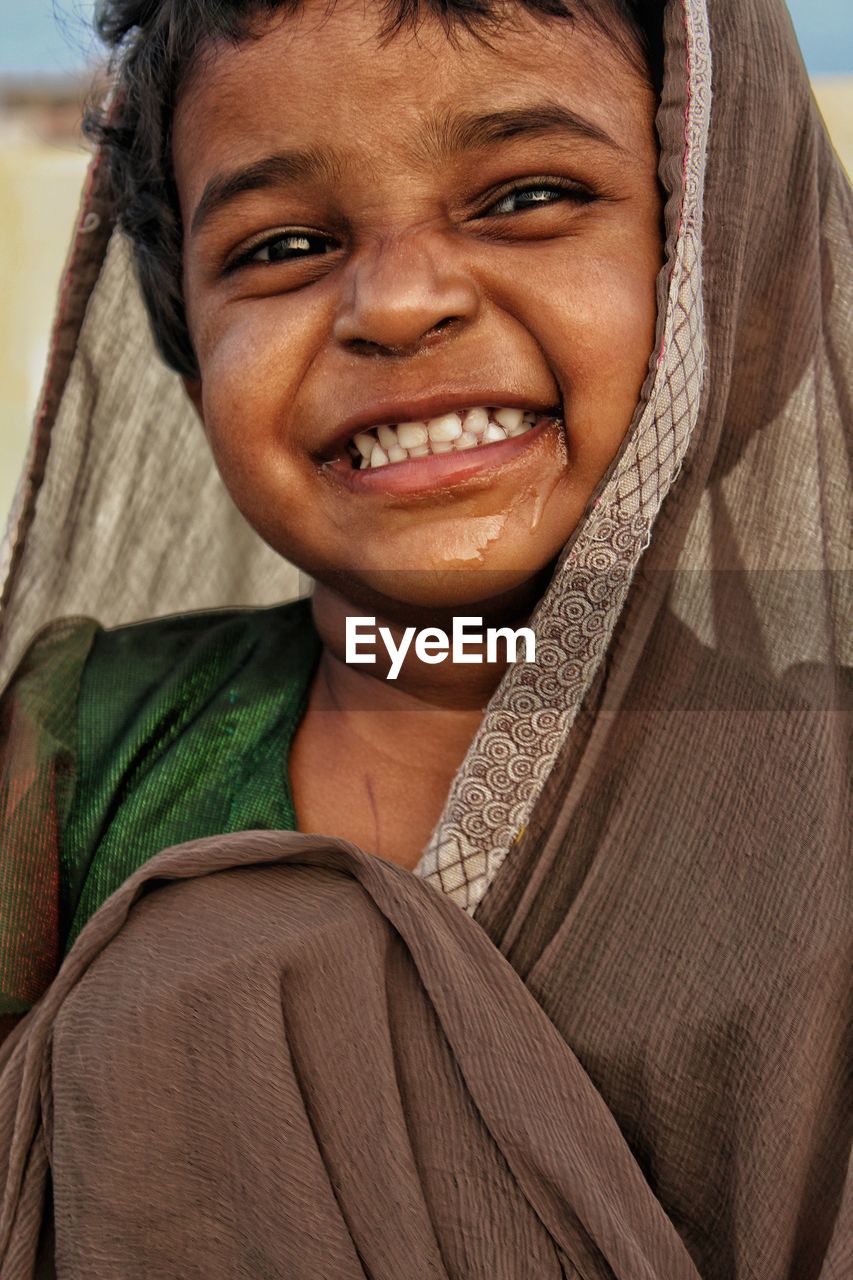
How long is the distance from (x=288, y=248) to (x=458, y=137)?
8.4 inches

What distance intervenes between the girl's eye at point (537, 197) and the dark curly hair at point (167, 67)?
14cm

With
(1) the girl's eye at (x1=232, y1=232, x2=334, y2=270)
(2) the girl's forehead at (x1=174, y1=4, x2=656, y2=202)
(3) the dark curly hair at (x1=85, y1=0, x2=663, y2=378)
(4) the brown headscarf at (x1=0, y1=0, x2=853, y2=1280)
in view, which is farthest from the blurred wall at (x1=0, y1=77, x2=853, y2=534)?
(4) the brown headscarf at (x1=0, y1=0, x2=853, y2=1280)

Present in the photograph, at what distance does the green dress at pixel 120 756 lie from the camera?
1.31 metres

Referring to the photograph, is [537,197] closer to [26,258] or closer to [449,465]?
[449,465]

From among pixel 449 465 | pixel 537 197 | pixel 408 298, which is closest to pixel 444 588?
pixel 449 465

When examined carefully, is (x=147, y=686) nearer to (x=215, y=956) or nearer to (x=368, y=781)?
(x=368, y=781)

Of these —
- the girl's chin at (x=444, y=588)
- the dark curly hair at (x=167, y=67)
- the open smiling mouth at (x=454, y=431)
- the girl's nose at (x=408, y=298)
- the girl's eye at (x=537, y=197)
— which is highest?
the dark curly hair at (x=167, y=67)

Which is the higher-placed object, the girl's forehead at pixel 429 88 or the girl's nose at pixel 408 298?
the girl's forehead at pixel 429 88

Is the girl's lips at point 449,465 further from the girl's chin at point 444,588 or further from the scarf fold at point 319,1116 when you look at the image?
the scarf fold at point 319,1116

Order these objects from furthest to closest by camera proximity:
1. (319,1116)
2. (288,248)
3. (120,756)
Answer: (120,756), (288,248), (319,1116)

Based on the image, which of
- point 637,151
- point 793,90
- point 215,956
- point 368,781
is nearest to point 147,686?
point 368,781

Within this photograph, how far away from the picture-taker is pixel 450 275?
3.75ft

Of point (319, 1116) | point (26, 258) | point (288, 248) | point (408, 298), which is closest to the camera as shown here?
point (319, 1116)

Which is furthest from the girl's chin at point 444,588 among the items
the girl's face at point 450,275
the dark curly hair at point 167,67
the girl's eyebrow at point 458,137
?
the dark curly hair at point 167,67
